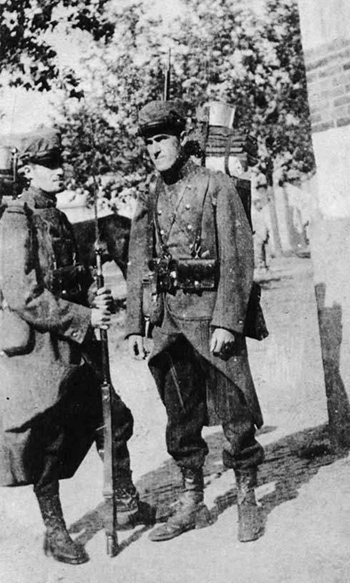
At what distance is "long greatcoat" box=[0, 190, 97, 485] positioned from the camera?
3.71 metres

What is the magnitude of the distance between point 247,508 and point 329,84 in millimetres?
2989

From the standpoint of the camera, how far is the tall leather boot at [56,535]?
377 centimetres

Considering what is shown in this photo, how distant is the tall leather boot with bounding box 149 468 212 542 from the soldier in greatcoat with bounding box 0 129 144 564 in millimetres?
477

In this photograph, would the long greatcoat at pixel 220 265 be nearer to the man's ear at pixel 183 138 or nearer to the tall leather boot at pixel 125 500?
the man's ear at pixel 183 138

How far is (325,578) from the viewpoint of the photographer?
316cm

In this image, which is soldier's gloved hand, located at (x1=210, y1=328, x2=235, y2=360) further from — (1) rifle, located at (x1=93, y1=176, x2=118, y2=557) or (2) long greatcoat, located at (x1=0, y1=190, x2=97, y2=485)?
(2) long greatcoat, located at (x1=0, y1=190, x2=97, y2=485)

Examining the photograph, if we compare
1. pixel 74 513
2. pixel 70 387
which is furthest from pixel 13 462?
pixel 74 513

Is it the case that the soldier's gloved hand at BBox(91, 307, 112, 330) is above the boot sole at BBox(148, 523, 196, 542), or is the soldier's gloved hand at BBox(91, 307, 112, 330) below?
above

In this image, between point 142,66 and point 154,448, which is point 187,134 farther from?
point 142,66

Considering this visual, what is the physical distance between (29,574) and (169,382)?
1254 millimetres

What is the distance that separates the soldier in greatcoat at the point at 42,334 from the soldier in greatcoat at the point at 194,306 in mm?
378

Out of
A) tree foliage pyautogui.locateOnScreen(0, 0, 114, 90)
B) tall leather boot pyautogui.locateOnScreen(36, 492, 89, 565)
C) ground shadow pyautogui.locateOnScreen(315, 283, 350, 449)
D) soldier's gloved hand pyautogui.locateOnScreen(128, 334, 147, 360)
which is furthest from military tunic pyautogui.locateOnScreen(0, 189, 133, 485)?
tree foliage pyautogui.locateOnScreen(0, 0, 114, 90)

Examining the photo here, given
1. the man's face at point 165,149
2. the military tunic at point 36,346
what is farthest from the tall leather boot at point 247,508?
the man's face at point 165,149

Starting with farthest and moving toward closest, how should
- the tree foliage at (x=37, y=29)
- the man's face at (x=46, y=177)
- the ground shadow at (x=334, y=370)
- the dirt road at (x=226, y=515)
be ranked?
the tree foliage at (x=37, y=29)
the ground shadow at (x=334, y=370)
the man's face at (x=46, y=177)
the dirt road at (x=226, y=515)
